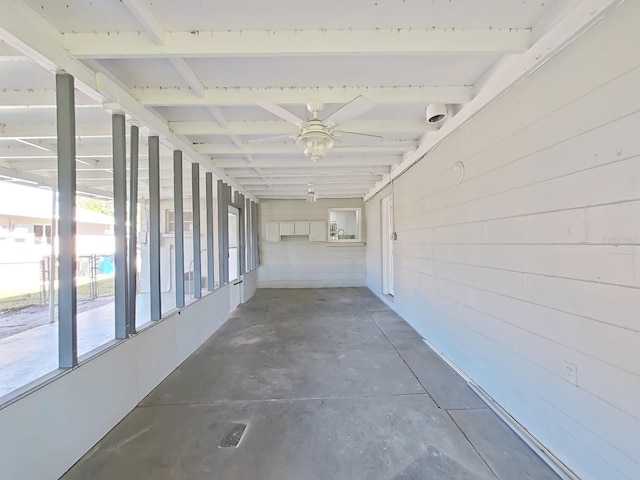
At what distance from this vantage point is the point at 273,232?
27.7 ft

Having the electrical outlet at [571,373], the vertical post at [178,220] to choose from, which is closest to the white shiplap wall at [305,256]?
the vertical post at [178,220]

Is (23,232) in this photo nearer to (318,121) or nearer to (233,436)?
(233,436)

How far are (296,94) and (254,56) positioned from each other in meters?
0.66

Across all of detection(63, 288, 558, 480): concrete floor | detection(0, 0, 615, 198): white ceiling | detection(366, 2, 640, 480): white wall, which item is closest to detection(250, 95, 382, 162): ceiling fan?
detection(0, 0, 615, 198): white ceiling

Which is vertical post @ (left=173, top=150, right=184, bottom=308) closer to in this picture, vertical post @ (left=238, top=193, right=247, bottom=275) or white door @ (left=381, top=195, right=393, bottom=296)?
vertical post @ (left=238, top=193, right=247, bottom=275)

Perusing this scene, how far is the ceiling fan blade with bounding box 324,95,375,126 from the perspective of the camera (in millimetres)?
2102

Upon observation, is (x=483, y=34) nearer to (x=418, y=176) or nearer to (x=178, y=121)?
(x=418, y=176)

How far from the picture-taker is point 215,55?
1.87m

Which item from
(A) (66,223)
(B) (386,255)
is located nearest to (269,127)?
(A) (66,223)

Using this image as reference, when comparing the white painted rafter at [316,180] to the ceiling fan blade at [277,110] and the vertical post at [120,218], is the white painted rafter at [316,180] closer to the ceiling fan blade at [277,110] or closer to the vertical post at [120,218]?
the ceiling fan blade at [277,110]

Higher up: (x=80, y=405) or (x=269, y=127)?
(x=269, y=127)

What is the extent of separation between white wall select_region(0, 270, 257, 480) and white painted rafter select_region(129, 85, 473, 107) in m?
2.08

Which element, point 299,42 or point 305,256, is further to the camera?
point 305,256

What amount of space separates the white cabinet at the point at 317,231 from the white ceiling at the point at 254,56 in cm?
522
